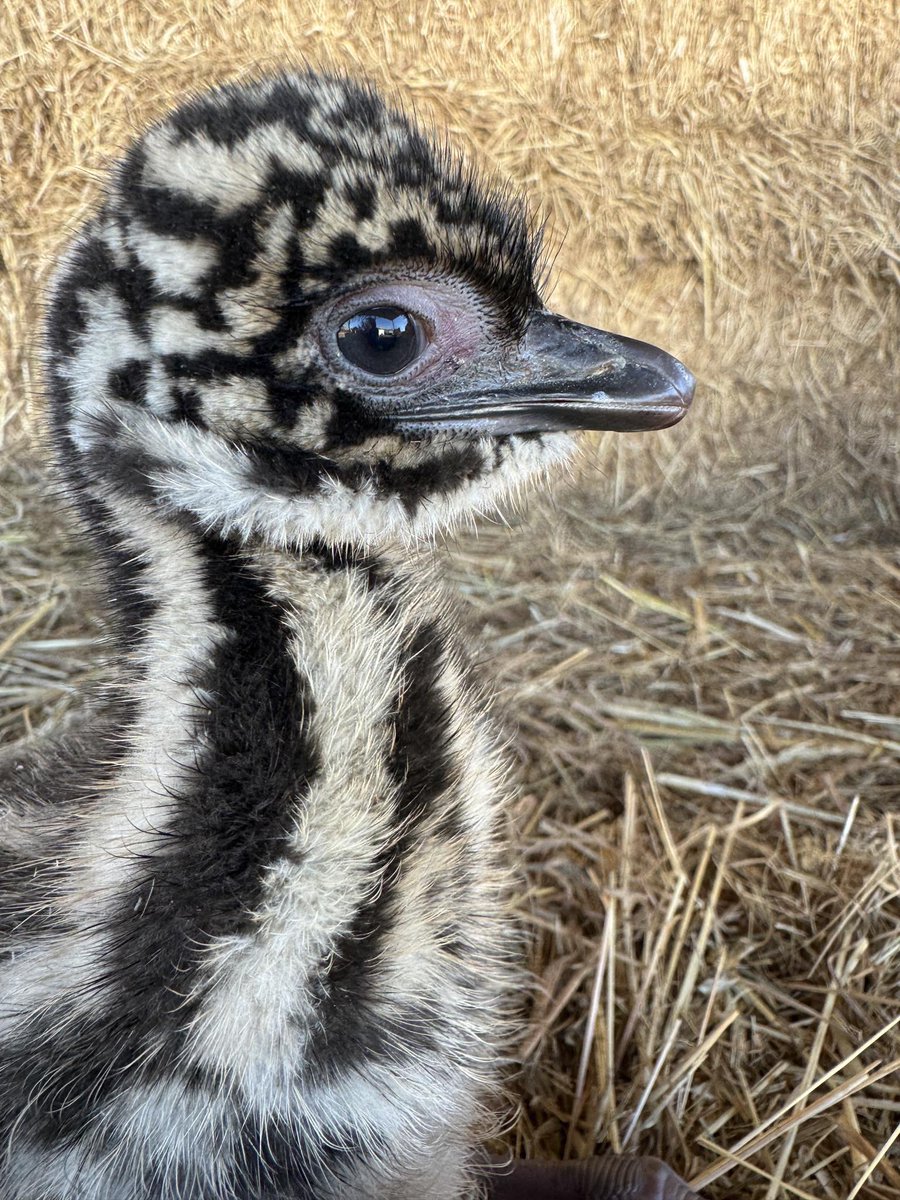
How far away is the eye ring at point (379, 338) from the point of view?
113 cm

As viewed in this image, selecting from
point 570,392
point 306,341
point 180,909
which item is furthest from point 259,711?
point 570,392

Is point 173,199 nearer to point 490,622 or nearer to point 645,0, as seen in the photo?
point 490,622

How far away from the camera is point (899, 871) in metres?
1.80

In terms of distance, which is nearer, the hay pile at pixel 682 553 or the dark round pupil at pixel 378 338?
the dark round pupil at pixel 378 338

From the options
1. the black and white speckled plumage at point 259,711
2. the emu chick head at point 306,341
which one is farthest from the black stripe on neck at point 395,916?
the emu chick head at point 306,341

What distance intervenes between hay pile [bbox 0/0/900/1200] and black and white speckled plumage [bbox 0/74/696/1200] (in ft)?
1.28

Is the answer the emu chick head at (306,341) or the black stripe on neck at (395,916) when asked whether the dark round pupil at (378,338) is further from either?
the black stripe on neck at (395,916)

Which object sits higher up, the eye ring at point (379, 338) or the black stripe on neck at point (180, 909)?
the eye ring at point (379, 338)

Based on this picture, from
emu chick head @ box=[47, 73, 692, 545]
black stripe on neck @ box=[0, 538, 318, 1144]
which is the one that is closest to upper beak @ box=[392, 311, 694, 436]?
emu chick head @ box=[47, 73, 692, 545]


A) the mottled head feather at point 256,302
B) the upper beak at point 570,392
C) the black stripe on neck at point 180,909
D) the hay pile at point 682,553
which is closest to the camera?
the black stripe on neck at point 180,909

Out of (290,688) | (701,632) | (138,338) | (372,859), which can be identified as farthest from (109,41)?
(372,859)

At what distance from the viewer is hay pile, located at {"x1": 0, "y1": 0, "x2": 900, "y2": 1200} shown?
169 cm

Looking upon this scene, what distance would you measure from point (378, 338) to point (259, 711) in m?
0.44

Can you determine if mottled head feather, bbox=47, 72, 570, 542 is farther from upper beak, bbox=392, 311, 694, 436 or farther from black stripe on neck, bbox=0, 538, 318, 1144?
black stripe on neck, bbox=0, 538, 318, 1144
